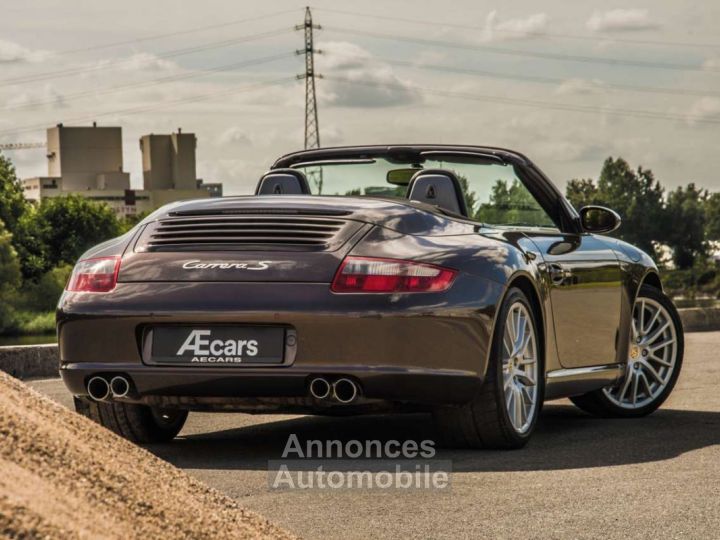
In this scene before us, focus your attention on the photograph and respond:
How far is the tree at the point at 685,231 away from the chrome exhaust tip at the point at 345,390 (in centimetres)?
18306

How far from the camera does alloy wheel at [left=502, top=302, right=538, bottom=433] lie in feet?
23.3

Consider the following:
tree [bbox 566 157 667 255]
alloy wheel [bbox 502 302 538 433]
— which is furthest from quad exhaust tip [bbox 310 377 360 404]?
tree [bbox 566 157 667 255]

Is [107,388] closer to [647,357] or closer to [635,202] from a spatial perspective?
[647,357]

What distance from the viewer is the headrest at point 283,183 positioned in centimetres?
813

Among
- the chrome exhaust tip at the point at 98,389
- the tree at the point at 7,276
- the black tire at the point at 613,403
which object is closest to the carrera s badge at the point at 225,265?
the chrome exhaust tip at the point at 98,389

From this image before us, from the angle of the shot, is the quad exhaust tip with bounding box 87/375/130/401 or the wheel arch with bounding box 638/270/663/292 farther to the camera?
the wheel arch with bounding box 638/270/663/292

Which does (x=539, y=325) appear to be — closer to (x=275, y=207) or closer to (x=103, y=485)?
(x=275, y=207)

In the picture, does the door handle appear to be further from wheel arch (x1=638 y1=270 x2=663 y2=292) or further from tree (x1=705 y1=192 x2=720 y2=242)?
tree (x1=705 y1=192 x2=720 y2=242)

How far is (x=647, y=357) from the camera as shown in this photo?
30.1 feet

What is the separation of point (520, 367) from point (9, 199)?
103 m

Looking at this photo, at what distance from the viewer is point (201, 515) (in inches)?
164

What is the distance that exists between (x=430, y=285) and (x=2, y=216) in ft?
337

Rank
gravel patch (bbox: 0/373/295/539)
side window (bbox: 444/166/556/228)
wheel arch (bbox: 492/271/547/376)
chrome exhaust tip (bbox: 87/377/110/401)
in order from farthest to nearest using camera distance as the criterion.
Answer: side window (bbox: 444/166/556/228) → wheel arch (bbox: 492/271/547/376) → chrome exhaust tip (bbox: 87/377/110/401) → gravel patch (bbox: 0/373/295/539)

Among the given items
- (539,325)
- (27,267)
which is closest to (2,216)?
(27,267)
